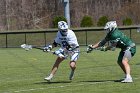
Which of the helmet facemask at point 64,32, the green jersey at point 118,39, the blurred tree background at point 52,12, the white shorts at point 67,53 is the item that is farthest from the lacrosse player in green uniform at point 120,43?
the blurred tree background at point 52,12

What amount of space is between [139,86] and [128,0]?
50.6 meters

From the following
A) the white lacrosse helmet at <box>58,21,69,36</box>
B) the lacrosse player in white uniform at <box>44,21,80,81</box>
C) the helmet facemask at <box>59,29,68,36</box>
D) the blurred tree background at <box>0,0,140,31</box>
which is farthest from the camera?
the blurred tree background at <box>0,0,140,31</box>

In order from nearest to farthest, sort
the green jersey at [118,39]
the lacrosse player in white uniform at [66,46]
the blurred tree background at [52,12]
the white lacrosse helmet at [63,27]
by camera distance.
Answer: the green jersey at [118,39]
the white lacrosse helmet at [63,27]
the lacrosse player in white uniform at [66,46]
the blurred tree background at [52,12]

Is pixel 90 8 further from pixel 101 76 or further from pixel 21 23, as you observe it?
pixel 101 76

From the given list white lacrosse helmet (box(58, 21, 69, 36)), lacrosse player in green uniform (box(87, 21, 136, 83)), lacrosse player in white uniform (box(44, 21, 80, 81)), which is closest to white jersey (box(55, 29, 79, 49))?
lacrosse player in white uniform (box(44, 21, 80, 81))

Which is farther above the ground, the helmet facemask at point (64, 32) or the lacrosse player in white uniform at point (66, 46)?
the helmet facemask at point (64, 32)

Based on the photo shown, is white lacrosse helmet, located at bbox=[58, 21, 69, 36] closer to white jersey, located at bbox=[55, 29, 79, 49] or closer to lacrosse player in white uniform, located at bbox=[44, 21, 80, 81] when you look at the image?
lacrosse player in white uniform, located at bbox=[44, 21, 80, 81]

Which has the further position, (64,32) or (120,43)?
(64,32)

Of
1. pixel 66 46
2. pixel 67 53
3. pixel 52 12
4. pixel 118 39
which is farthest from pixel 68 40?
pixel 52 12

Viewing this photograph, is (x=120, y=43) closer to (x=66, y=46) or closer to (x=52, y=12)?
(x=66, y=46)

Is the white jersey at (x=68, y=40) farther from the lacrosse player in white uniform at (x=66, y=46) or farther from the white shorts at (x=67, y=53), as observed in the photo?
the white shorts at (x=67, y=53)

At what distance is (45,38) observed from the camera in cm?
4728

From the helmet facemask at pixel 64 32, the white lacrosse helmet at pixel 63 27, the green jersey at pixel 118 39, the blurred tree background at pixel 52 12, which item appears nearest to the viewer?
the green jersey at pixel 118 39

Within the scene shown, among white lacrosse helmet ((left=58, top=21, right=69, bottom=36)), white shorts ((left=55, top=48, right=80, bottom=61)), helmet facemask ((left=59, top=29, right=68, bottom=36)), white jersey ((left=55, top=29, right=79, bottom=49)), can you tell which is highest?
white lacrosse helmet ((left=58, top=21, right=69, bottom=36))
